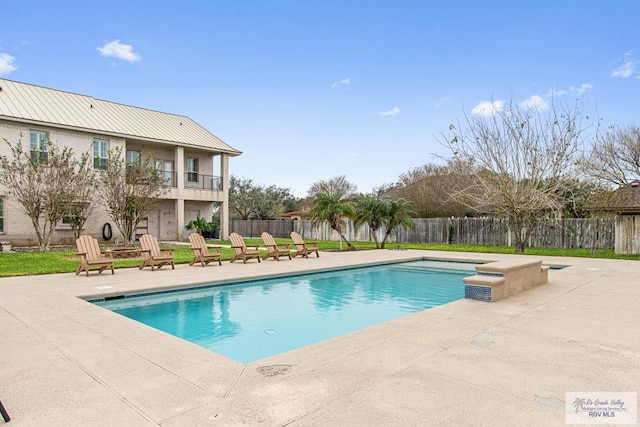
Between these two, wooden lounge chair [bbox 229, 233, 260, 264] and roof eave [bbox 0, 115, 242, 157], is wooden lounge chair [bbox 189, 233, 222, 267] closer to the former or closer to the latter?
wooden lounge chair [bbox 229, 233, 260, 264]

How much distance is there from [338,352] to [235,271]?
7.60 m

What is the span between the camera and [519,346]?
4.68 metres

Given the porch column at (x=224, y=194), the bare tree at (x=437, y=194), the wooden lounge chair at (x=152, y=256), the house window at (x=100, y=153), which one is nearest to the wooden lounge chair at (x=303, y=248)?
the wooden lounge chair at (x=152, y=256)

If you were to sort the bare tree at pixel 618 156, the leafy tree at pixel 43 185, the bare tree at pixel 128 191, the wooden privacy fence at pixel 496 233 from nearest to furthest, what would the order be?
the leafy tree at pixel 43 185 < the bare tree at pixel 128 191 < the wooden privacy fence at pixel 496 233 < the bare tree at pixel 618 156

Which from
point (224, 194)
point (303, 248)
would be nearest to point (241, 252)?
point (303, 248)

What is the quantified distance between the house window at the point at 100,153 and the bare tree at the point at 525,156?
1866 centimetres

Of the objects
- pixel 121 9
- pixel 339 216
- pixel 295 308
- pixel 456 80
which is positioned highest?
pixel 121 9

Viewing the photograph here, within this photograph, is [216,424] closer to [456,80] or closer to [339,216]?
[339,216]

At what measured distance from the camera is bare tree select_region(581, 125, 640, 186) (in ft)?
82.7

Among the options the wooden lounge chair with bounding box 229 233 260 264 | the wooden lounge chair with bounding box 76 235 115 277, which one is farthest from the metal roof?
the wooden lounge chair with bounding box 229 233 260 264

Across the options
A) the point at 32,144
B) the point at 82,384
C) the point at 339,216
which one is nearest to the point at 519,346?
the point at 82,384

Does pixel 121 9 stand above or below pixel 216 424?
above

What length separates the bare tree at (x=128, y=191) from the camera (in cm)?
1755

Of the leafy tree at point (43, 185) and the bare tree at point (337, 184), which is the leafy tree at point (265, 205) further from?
the leafy tree at point (43, 185)
